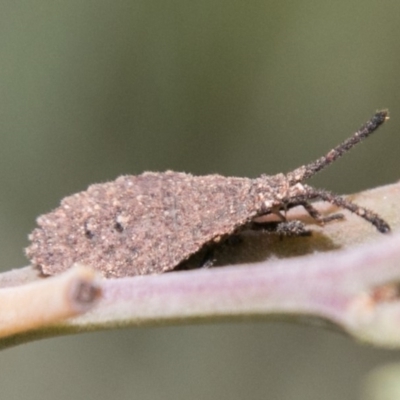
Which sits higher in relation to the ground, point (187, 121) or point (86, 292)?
point (187, 121)

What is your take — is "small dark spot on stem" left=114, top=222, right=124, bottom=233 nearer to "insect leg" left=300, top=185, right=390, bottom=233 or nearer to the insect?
the insect

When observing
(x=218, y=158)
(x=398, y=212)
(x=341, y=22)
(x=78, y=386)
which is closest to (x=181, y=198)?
(x=398, y=212)

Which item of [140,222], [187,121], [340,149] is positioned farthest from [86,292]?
[187,121]

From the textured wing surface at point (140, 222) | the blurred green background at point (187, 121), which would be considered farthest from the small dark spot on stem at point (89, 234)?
the blurred green background at point (187, 121)

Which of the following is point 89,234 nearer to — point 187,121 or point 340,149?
point 340,149

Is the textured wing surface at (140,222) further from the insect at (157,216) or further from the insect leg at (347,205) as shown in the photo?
the insect leg at (347,205)

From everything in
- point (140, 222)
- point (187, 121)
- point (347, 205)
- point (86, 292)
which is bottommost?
point (86, 292)

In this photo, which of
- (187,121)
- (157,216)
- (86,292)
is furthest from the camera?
(187,121)

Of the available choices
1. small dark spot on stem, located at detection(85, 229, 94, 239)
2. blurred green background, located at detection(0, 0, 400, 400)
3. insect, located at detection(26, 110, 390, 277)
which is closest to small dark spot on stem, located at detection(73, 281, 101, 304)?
insect, located at detection(26, 110, 390, 277)
